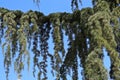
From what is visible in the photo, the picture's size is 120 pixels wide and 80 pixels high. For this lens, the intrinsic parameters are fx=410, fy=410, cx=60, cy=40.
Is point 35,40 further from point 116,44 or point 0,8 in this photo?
point 116,44

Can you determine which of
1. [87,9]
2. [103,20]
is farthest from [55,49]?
[103,20]

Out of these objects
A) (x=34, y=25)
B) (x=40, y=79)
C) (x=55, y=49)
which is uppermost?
(x=34, y=25)

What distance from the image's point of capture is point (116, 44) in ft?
11.8

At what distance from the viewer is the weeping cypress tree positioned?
11.7 feet

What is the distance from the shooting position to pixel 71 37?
4.35 m

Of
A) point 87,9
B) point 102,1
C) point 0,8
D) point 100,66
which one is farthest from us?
point 0,8

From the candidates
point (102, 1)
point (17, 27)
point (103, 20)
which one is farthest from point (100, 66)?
point (17, 27)

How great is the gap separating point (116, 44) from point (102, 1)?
487 millimetres

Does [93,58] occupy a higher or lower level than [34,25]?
lower

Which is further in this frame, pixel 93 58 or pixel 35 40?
pixel 35 40

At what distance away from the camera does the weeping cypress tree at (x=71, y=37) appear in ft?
11.7

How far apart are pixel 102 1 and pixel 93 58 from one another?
613 mm

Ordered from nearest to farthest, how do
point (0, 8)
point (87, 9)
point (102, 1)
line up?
point (102, 1) < point (87, 9) < point (0, 8)

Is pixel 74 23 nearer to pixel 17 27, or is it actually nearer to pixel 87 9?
pixel 87 9
